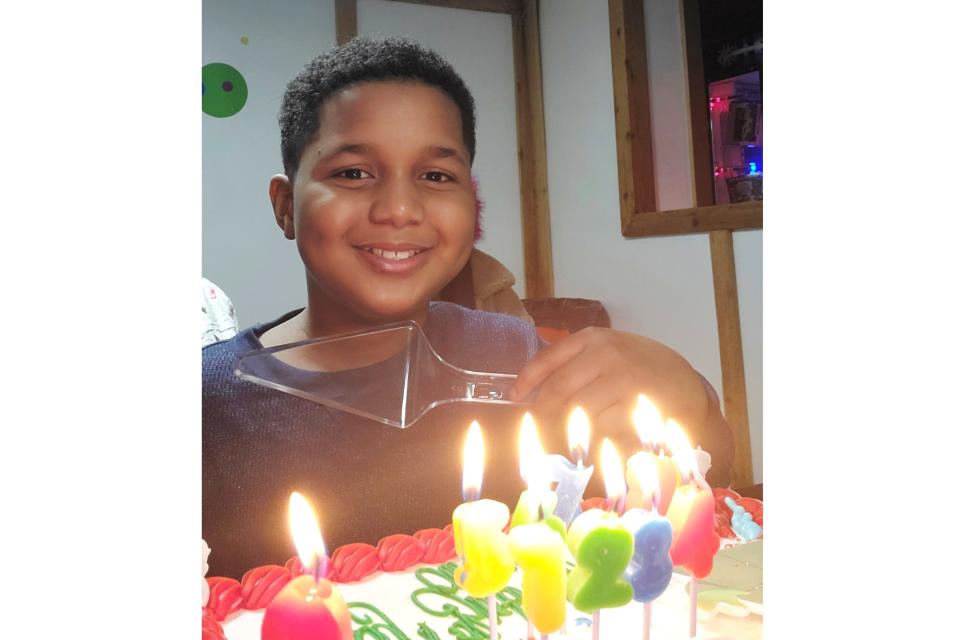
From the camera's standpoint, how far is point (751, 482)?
1279 mm

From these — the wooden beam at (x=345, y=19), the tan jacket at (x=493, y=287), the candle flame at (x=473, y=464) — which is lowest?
the candle flame at (x=473, y=464)

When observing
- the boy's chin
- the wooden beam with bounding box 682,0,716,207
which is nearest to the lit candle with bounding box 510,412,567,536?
the boy's chin

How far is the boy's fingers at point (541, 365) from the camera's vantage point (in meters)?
1.18

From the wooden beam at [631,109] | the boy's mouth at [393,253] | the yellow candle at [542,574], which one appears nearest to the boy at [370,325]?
the boy's mouth at [393,253]

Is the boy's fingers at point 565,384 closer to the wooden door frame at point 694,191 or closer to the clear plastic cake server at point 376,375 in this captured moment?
the clear plastic cake server at point 376,375

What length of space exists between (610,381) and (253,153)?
1.83 feet

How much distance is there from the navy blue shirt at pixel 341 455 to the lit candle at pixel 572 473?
0.02 metres

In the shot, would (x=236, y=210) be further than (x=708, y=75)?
No

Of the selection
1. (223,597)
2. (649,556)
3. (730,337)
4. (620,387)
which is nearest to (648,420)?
(620,387)
